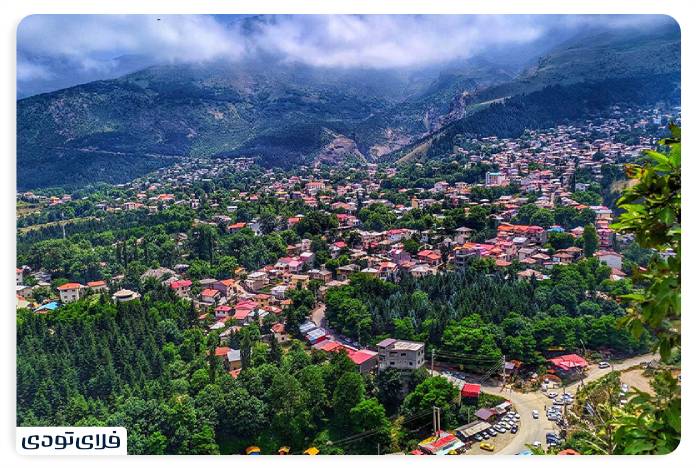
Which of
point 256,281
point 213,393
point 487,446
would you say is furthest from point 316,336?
point 487,446

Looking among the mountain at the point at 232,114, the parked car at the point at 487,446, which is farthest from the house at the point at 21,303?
the mountain at the point at 232,114

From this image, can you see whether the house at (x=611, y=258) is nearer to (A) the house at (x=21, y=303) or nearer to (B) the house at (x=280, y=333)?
(B) the house at (x=280, y=333)

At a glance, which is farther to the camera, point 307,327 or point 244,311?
point 244,311

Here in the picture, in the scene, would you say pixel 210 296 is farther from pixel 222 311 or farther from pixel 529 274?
pixel 529 274

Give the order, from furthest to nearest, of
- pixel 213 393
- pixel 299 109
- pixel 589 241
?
pixel 299 109 < pixel 589 241 < pixel 213 393

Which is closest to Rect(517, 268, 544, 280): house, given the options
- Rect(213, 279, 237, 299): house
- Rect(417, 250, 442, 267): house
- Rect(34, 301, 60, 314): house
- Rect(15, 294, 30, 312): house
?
Rect(417, 250, 442, 267): house

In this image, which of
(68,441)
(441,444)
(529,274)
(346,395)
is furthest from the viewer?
(529,274)

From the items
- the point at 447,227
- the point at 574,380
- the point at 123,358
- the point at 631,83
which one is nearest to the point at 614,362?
the point at 574,380
